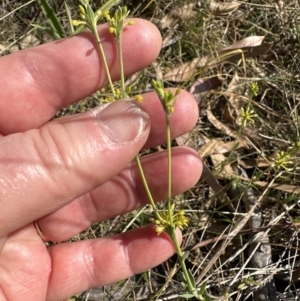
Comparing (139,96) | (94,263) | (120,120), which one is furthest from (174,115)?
(94,263)

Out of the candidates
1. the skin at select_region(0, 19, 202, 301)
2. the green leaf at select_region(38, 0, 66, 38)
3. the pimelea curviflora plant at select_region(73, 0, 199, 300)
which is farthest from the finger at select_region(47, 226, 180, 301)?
the green leaf at select_region(38, 0, 66, 38)

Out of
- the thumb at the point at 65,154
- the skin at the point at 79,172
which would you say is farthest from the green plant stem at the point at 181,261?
the thumb at the point at 65,154

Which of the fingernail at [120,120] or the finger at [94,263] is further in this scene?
the finger at [94,263]

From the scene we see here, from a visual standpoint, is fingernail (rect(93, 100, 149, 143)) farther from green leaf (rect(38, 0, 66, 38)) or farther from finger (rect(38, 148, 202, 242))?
green leaf (rect(38, 0, 66, 38))

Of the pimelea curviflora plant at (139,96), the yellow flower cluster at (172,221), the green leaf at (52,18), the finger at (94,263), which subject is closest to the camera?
the pimelea curviflora plant at (139,96)

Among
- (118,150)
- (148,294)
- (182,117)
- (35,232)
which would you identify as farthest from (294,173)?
(35,232)

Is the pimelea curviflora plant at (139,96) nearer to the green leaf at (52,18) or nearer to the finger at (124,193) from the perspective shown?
the finger at (124,193)

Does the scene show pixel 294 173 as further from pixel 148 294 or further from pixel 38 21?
pixel 38 21

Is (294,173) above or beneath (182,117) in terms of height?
beneath
